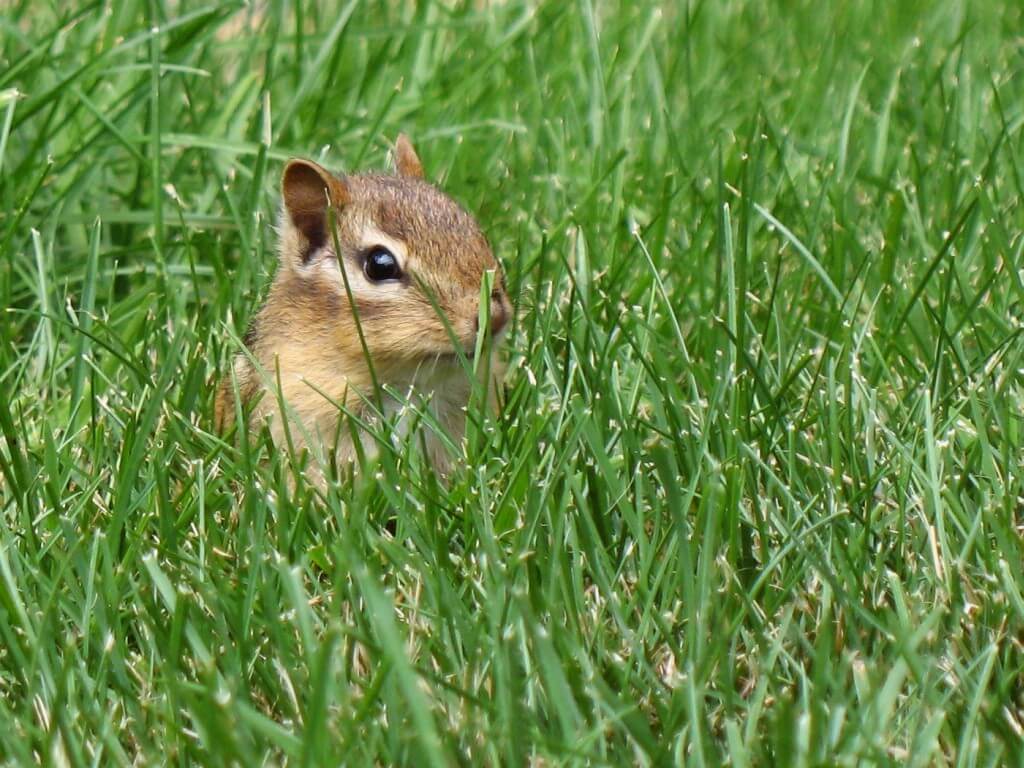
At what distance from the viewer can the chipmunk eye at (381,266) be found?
3.99 meters

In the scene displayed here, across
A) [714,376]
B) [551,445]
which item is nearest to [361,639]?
[551,445]

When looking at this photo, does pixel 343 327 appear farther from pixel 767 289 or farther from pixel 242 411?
pixel 767 289

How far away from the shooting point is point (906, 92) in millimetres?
5906

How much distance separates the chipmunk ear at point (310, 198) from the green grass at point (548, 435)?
31cm

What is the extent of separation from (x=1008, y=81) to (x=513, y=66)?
70.6 inches

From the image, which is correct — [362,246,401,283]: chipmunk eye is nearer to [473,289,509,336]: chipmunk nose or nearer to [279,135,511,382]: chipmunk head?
[279,135,511,382]: chipmunk head

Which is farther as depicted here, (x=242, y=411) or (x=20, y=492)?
(x=242, y=411)

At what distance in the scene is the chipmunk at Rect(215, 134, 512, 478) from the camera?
3834 millimetres

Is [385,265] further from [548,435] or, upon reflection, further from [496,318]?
[548,435]

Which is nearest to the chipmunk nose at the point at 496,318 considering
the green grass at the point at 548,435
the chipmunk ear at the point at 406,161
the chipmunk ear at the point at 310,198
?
the green grass at the point at 548,435

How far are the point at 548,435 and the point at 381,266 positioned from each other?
0.73 meters

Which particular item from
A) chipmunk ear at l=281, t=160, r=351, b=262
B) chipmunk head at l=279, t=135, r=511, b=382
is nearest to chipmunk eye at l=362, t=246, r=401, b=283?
chipmunk head at l=279, t=135, r=511, b=382

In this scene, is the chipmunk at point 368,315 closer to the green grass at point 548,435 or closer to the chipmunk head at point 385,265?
the chipmunk head at point 385,265

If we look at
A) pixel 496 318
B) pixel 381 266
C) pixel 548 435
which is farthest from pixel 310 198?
pixel 548 435
